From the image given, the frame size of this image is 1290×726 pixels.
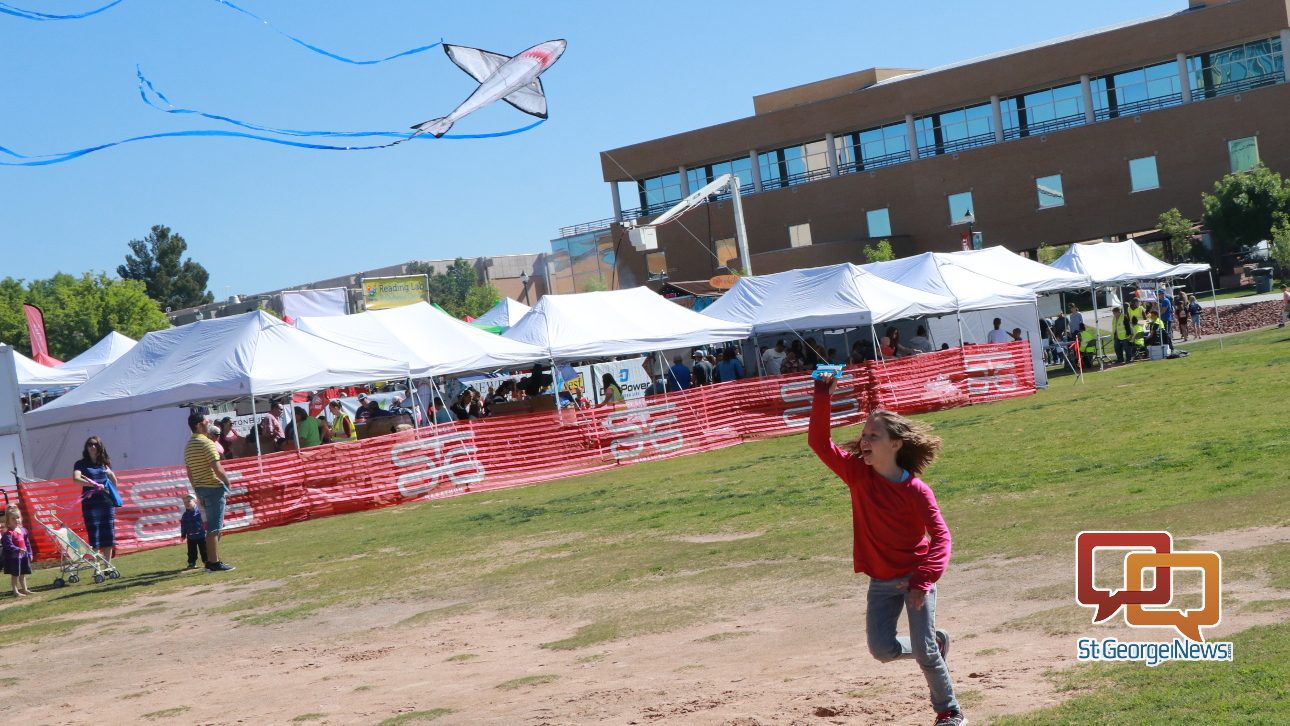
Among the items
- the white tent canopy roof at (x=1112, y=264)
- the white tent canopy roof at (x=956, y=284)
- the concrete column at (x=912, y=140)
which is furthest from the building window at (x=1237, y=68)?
the white tent canopy roof at (x=956, y=284)

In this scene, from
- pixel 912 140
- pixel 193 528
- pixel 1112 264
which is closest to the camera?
pixel 193 528

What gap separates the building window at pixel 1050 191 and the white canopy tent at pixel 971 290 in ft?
113

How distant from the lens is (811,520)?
45.4 feet

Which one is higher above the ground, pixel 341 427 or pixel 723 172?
pixel 723 172

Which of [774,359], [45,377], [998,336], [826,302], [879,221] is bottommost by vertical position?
[998,336]

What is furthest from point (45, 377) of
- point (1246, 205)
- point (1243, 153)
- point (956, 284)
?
point (1243, 153)

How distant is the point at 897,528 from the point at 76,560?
13.8m

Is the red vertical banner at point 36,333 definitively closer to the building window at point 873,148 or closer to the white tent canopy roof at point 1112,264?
the white tent canopy roof at point 1112,264

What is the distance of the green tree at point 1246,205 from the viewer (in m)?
53.9

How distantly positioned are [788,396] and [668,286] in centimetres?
2504

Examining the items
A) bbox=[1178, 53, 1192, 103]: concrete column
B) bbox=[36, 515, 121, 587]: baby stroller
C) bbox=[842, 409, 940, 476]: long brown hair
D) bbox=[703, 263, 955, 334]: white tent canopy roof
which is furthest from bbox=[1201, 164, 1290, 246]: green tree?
bbox=[842, 409, 940, 476]: long brown hair

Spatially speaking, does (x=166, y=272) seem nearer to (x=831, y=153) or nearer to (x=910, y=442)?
(x=831, y=153)

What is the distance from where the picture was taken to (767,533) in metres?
13.4
